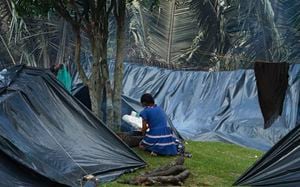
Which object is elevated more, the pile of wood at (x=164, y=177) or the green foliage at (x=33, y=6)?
the green foliage at (x=33, y=6)

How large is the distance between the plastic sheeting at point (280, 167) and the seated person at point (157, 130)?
6.58 feet

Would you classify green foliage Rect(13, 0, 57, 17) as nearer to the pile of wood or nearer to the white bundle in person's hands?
the white bundle in person's hands

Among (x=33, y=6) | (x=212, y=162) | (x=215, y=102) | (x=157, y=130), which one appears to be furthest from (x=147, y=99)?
(x=215, y=102)

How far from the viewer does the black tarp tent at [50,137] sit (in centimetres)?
538

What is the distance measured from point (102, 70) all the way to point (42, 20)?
924 cm

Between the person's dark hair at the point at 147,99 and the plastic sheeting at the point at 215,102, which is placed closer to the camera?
the person's dark hair at the point at 147,99

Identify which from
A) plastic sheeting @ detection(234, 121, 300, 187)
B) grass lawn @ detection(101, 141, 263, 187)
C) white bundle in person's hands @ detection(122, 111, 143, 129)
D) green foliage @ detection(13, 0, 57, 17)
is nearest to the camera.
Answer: plastic sheeting @ detection(234, 121, 300, 187)

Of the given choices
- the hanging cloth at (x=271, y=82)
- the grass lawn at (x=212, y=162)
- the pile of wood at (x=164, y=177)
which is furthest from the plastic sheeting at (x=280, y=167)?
the hanging cloth at (x=271, y=82)

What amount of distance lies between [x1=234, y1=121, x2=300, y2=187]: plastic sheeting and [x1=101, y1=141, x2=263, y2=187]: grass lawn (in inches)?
19.1

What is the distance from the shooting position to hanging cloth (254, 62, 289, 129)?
31.6 feet

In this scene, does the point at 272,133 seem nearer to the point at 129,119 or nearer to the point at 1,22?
the point at 129,119

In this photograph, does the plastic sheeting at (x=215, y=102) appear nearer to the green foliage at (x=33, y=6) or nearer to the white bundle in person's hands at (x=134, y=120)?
the white bundle in person's hands at (x=134, y=120)

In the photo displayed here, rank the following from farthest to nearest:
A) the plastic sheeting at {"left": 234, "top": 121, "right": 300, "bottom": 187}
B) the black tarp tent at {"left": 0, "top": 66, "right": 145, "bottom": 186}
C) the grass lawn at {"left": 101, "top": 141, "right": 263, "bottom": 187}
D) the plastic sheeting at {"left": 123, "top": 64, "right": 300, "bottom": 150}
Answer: the plastic sheeting at {"left": 123, "top": 64, "right": 300, "bottom": 150}
the grass lawn at {"left": 101, "top": 141, "right": 263, "bottom": 187}
the plastic sheeting at {"left": 234, "top": 121, "right": 300, "bottom": 187}
the black tarp tent at {"left": 0, "top": 66, "right": 145, "bottom": 186}

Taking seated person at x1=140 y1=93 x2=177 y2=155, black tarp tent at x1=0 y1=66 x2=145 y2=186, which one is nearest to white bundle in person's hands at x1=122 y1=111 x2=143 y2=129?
seated person at x1=140 y1=93 x2=177 y2=155
